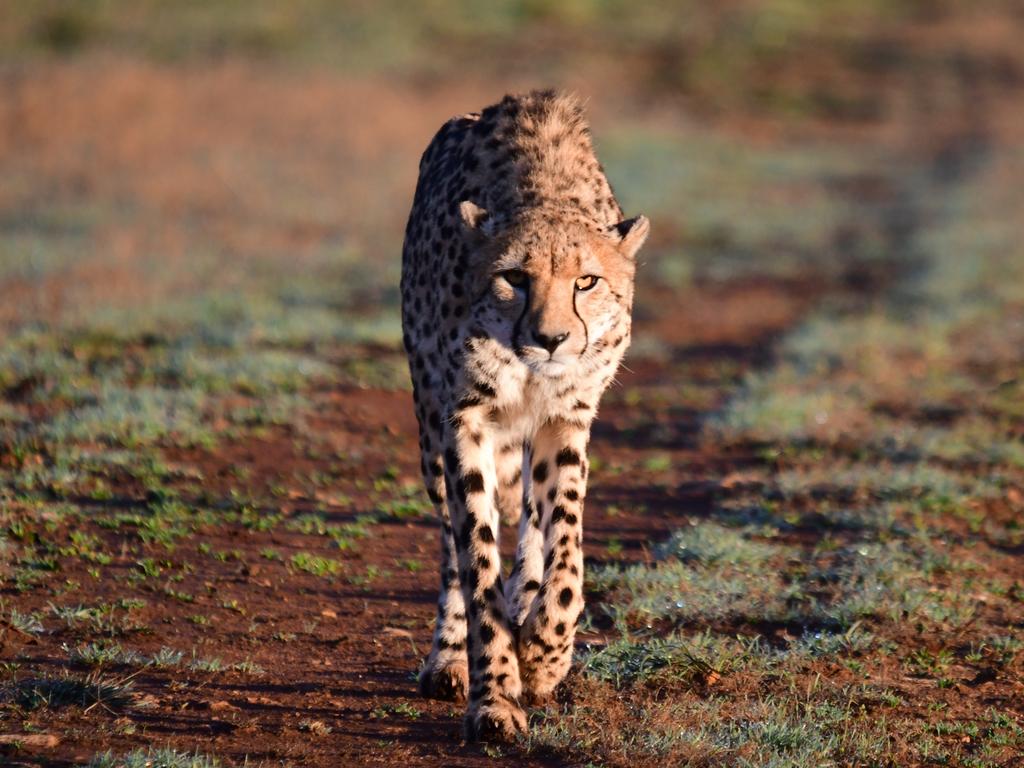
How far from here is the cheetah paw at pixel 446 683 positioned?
14.5ft

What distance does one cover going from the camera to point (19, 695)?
13.4ft

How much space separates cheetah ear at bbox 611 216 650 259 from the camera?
460 centimetres

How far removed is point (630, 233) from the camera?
4.60 meters

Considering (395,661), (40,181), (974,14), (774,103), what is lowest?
(395,661)

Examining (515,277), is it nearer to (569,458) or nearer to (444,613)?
(569,458)

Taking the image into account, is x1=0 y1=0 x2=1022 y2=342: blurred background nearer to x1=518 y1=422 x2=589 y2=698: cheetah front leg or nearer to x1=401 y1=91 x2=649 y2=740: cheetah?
x1=401 y1=91 x2=649 y2=740: cheetah

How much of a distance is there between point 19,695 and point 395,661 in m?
1.17

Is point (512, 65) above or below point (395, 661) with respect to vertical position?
above

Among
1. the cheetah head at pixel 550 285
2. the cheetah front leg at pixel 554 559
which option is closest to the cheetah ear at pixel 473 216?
the cheetah head at pixel 550 285

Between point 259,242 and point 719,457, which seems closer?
point 719,457

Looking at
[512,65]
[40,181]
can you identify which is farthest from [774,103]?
[40,181]

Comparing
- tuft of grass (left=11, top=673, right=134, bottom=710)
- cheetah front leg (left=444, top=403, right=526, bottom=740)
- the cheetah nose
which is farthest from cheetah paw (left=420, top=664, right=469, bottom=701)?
the cheetah nose

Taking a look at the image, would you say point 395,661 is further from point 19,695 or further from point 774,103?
point 774,103

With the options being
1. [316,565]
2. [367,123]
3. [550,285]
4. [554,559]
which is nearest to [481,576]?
[554,559]
